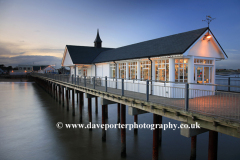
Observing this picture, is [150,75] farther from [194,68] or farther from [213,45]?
[213,45]

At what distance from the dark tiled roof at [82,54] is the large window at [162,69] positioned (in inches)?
513

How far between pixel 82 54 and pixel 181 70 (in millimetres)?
17502

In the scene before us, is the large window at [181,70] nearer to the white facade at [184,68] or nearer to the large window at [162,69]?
the white facade at [184,68]

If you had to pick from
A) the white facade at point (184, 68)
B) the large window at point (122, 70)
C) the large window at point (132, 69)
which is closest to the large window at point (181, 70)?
the white facade at point (184, 68)

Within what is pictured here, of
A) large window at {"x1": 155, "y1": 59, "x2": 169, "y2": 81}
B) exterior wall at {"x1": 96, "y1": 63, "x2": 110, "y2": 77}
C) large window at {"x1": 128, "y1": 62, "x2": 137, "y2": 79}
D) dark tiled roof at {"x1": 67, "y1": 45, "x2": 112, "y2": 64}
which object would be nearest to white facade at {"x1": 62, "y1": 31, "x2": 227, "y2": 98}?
large window at {"x1": 155, "y1": 59, "x2": 169, "y2": 81}

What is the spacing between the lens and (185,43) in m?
10.9

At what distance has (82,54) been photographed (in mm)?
25672

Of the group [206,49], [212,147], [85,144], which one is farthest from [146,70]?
[212,147]

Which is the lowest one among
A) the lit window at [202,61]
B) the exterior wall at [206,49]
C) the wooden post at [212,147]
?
the wooden post at [212,147]

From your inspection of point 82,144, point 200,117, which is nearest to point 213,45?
point 200,117

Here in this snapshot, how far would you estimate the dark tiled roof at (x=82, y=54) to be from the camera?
23875mm

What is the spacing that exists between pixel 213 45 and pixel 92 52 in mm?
18691

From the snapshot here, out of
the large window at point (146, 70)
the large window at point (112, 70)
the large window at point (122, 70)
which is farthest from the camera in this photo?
the large window at point (112, 70)

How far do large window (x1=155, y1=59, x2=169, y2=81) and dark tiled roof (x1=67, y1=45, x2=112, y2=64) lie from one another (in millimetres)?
13031
